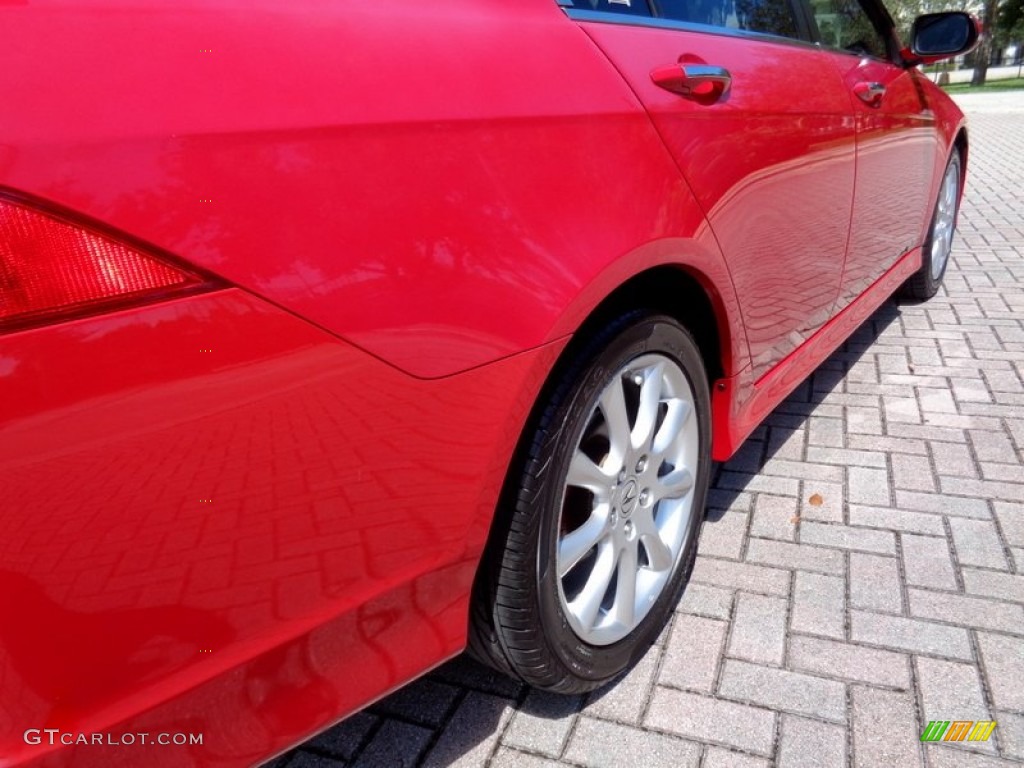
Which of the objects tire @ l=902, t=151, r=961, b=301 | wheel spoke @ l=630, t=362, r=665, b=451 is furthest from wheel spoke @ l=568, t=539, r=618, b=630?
tire @ l=902, t=151, r=961, b=301

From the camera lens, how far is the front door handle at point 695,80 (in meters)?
1.73

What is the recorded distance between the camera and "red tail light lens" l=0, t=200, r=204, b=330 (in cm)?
88

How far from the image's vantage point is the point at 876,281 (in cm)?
Answer: 337

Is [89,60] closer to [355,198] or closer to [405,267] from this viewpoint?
[355,198]

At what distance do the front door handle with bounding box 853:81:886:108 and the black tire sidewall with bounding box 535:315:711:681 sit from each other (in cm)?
137

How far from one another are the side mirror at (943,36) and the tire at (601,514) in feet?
7.55

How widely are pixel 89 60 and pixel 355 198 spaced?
13.3 inches

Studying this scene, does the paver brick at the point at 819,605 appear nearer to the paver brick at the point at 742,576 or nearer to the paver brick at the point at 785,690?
the paver brick at the point at 742,576

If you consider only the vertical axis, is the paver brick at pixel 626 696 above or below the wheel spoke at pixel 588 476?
below

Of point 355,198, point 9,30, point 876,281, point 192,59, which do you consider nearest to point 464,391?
point 355,198

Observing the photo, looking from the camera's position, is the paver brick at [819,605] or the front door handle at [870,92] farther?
the front door handle at [870,92]

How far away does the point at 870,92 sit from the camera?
9.48 ft

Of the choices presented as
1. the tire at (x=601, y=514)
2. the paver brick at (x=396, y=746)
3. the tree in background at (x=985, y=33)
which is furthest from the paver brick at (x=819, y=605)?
the tree in background at (x=985, y=33)

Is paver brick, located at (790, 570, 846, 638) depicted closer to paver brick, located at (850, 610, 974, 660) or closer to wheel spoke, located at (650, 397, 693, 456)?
paver brick, located at (850, 610, 974, 660)
